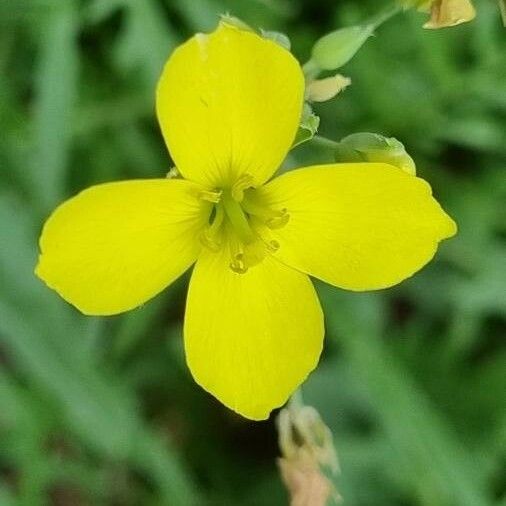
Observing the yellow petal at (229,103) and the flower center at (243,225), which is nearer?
the yellow petal at (229,103)

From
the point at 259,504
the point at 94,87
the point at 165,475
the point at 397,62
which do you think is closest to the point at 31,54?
the point at 94,87

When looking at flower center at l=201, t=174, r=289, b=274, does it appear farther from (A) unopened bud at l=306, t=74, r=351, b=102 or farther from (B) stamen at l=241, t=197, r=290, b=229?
(A) unopened bud at l=306, t=74, r=351, b=102

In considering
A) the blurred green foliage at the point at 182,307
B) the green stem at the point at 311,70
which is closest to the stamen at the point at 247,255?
the green stem at the point at 311,70

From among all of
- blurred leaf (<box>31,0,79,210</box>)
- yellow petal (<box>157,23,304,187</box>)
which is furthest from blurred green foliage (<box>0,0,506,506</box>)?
yellow petal (<box>157,23,304,187</box>)

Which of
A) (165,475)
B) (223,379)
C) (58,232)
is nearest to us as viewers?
(58,232)

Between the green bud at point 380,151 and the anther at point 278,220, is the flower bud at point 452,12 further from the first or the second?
the anther at point 278,220

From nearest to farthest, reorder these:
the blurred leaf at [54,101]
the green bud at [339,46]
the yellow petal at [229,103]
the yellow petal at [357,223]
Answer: the yellow petal at [229,103]
the yellow petal at [357,223]
the green bud at [339,46]
the blurred leaf at [54,101]

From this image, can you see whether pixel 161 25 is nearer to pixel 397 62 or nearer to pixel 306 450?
pixel 397 62
